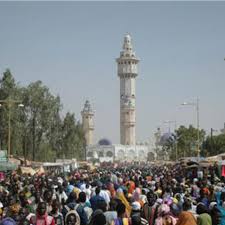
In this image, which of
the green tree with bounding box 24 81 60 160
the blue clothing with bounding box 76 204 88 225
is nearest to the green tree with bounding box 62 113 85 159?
the green tree with bounding box 24 81 60 160

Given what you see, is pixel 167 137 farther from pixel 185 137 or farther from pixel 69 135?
pixel 69 135

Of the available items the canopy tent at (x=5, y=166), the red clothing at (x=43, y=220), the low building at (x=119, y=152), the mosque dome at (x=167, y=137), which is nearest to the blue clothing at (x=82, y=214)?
the red clothing at (x=43, y=220)

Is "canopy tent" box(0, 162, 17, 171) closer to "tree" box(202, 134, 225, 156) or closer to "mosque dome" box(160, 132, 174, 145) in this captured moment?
"tree" box(202, 134, 225, 156)

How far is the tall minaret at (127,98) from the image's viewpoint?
182375 millimetres

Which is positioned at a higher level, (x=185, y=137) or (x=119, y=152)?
(x=119, y=152)

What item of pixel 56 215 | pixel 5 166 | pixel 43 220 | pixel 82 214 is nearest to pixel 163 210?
pixel 82 214

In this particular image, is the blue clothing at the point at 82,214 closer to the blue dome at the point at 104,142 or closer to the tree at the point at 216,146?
the tree at the point at 216,146

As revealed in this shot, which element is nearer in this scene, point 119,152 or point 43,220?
point 43,220

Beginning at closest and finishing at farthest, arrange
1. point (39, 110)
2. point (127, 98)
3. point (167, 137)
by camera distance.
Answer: point (39, 110) < point (167, 137) < point (127, 98)

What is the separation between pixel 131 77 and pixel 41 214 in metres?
174

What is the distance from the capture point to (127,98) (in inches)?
7205

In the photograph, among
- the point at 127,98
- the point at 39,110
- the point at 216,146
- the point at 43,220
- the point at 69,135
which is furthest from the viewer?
the point at 127,98

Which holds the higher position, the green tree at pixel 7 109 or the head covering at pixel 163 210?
the green tree at pixel 7 109

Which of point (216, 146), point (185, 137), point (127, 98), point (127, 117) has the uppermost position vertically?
point (127, 98)
